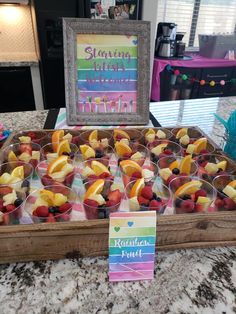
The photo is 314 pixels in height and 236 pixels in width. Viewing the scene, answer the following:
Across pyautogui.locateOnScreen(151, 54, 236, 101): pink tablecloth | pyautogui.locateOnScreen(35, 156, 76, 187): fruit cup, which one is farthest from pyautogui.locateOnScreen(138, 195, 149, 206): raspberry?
pyautogui.locateOnScreen(151, 54, 236, 101): pink tablecloth

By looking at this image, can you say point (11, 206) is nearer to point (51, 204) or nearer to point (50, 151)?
point (51, 204)

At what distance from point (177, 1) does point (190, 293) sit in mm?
4008

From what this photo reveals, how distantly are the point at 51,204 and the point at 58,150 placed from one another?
0.98 ft

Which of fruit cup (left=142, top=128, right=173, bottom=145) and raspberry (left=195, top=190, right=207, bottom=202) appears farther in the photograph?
fruit cup (left=142, top=128, right=173, bottom=145)

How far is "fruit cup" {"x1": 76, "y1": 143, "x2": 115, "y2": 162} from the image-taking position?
849 millimetres

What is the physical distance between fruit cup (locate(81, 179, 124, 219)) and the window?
12.1 feet

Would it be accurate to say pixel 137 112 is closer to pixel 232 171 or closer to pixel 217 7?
pixel 232 171

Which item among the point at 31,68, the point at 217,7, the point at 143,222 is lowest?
the point at 31,68

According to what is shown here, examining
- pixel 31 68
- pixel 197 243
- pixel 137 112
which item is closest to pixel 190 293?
pixel 197 243

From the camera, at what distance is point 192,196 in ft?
2.13

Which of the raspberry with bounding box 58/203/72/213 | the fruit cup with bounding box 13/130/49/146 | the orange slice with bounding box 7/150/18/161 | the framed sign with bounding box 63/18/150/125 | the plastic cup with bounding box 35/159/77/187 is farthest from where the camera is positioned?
the framed sign with bounding box 63/18/150/125

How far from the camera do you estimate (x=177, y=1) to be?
3.61 m

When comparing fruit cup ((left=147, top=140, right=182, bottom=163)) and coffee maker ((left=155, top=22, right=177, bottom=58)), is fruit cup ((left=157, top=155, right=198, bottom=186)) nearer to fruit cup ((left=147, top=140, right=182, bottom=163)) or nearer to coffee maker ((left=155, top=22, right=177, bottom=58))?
fruit cup ((left=147, top=140, right=182, bottom=163))

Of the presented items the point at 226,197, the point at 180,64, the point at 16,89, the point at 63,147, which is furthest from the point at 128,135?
the point at 180,64
